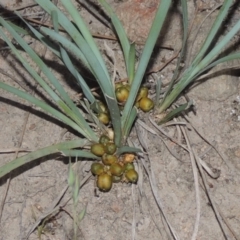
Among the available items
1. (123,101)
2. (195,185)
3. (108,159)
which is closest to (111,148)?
(108,159)

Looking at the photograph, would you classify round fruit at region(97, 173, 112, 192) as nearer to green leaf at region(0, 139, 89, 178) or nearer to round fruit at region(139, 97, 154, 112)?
green leaf at region(0, 139, 89, 178)

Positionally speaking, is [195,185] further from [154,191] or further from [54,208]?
[54,208]

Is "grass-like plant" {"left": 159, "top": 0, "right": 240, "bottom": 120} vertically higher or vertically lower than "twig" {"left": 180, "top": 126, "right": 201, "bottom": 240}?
higher

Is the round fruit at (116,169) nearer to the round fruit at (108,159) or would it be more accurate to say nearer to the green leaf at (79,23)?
the round fruit at (108,159)

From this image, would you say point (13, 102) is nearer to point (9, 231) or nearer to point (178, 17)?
point (9, 231)

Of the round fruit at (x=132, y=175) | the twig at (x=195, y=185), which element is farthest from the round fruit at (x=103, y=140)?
the twig at (x=195, y=185)

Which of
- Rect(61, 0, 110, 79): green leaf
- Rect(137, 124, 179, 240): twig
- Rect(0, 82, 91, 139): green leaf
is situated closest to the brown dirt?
Rect(137, 124, 179, 240): twig

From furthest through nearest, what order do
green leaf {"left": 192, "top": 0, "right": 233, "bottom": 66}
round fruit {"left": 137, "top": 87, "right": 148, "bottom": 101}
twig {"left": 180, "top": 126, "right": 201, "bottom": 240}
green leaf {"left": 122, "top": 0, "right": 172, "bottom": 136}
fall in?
round fruit {"left": 137, "top": 87, "right": 148, "bottom": 101} < twig {"left": 180, "top": 126, "right": 201, "bottom": 240} < green leaf {"left": 192, "top": 0, "right": 233, "bottom": 66} < green leaf {"left": 122, "top": 0, "right": 172, "bottom": 136}
